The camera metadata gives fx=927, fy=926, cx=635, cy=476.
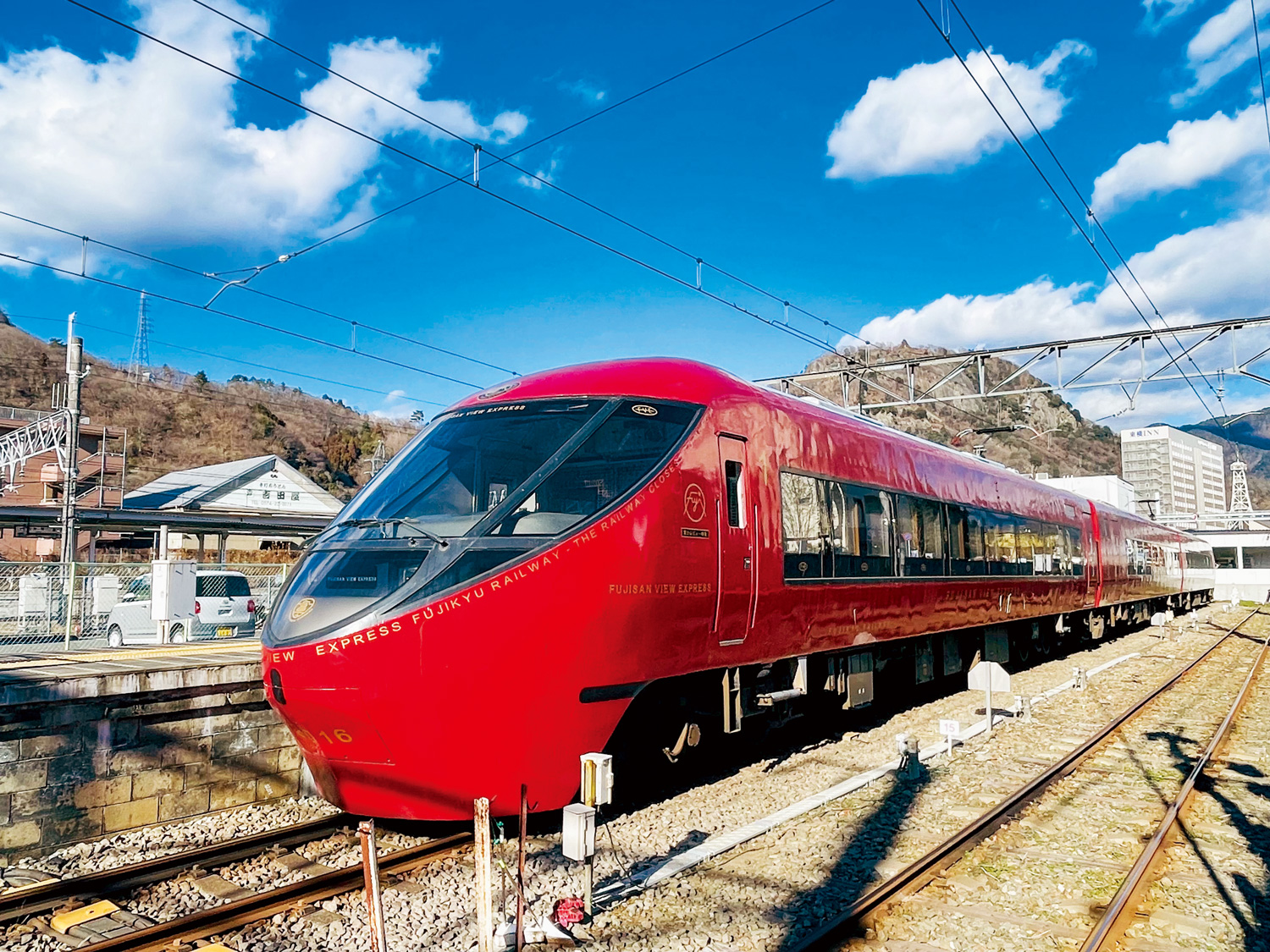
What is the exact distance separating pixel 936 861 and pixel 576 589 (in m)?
3.12

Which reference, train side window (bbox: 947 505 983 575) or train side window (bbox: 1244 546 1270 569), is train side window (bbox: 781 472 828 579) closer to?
train side window (bbox: 947 505 983 575)

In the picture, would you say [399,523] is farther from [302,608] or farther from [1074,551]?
[1074,551]

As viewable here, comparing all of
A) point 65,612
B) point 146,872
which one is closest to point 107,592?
point 65,612

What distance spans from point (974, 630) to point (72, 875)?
12.3 metres

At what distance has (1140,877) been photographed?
609 centimetres

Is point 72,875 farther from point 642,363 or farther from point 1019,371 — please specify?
point 1019,371

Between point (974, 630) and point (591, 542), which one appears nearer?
point (591, 542)

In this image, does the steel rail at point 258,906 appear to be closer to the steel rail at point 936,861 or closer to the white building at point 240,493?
the steel rail at point 936,861

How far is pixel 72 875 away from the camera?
6.48 meters

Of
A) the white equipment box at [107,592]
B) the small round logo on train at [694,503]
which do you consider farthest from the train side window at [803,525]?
the white equipment box at [107,592]

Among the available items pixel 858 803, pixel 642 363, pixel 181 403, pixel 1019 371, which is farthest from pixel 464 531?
pixel 181 403

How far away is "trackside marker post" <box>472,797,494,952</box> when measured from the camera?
14.7 feet

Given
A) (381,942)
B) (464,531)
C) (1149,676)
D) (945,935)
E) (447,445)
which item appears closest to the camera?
(381,942)

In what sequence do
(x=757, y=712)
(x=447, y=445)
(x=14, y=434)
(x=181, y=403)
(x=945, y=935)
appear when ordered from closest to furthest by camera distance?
(x=945, y=935), (x=447, y=445), (x=757, y=712), (x=14, y=434), (x=181, y=403)
